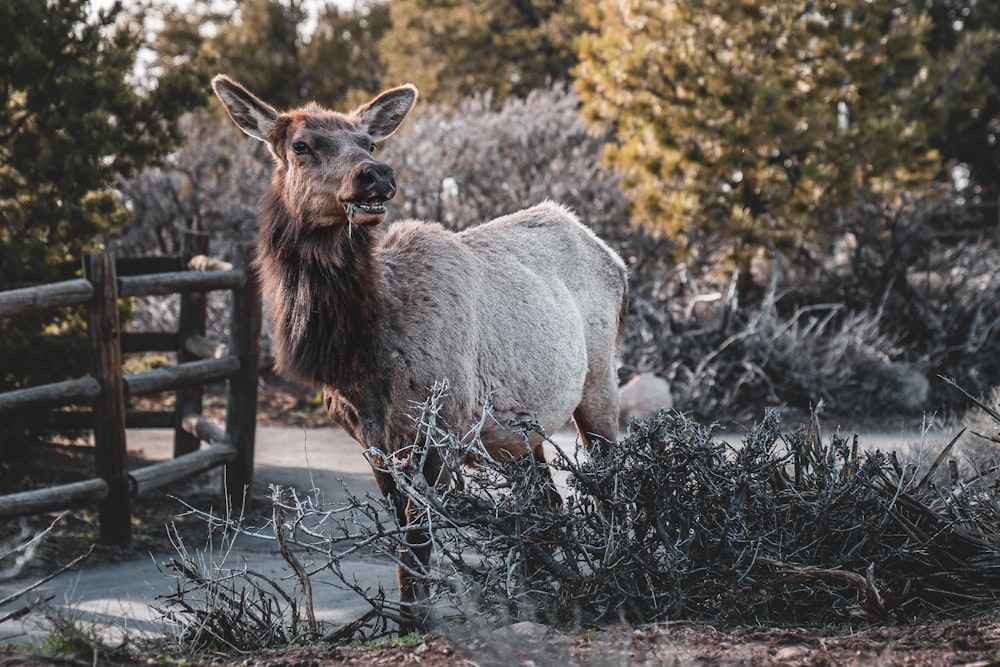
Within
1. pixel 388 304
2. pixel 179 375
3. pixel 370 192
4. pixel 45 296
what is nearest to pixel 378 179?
pixel 370 192

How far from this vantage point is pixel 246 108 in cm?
528

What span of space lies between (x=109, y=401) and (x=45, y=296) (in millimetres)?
769

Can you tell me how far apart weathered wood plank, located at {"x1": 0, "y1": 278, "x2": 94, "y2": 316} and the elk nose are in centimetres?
258

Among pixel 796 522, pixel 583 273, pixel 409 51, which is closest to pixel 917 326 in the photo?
pixel 583 273

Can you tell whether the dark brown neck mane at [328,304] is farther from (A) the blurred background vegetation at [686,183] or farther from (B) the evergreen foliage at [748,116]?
(B) the evergreen foliage at [748,116]

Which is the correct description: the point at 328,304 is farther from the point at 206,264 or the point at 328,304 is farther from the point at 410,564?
the point at 206,264

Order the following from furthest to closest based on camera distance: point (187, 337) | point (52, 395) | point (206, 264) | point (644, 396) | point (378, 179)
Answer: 1. point (644, 396)
2. point (187, 337)
3. point (206, 264)
4. point (52, 395)
5. point (378, 179)

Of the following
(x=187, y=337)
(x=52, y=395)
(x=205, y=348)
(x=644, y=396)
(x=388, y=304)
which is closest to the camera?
(x=388, y=304)

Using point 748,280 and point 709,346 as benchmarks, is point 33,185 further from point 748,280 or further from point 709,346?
A: point 748,280

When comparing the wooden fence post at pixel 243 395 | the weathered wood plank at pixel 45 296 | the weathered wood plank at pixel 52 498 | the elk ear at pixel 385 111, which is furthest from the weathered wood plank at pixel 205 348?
the elk ear at pixel 385 111

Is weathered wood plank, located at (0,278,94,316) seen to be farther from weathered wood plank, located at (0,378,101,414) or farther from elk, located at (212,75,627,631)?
elk, located at (212,75,627,631)

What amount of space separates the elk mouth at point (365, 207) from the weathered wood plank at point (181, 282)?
267 centimetres

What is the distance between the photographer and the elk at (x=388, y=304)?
4719 mm

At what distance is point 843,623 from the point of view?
3.88 m
